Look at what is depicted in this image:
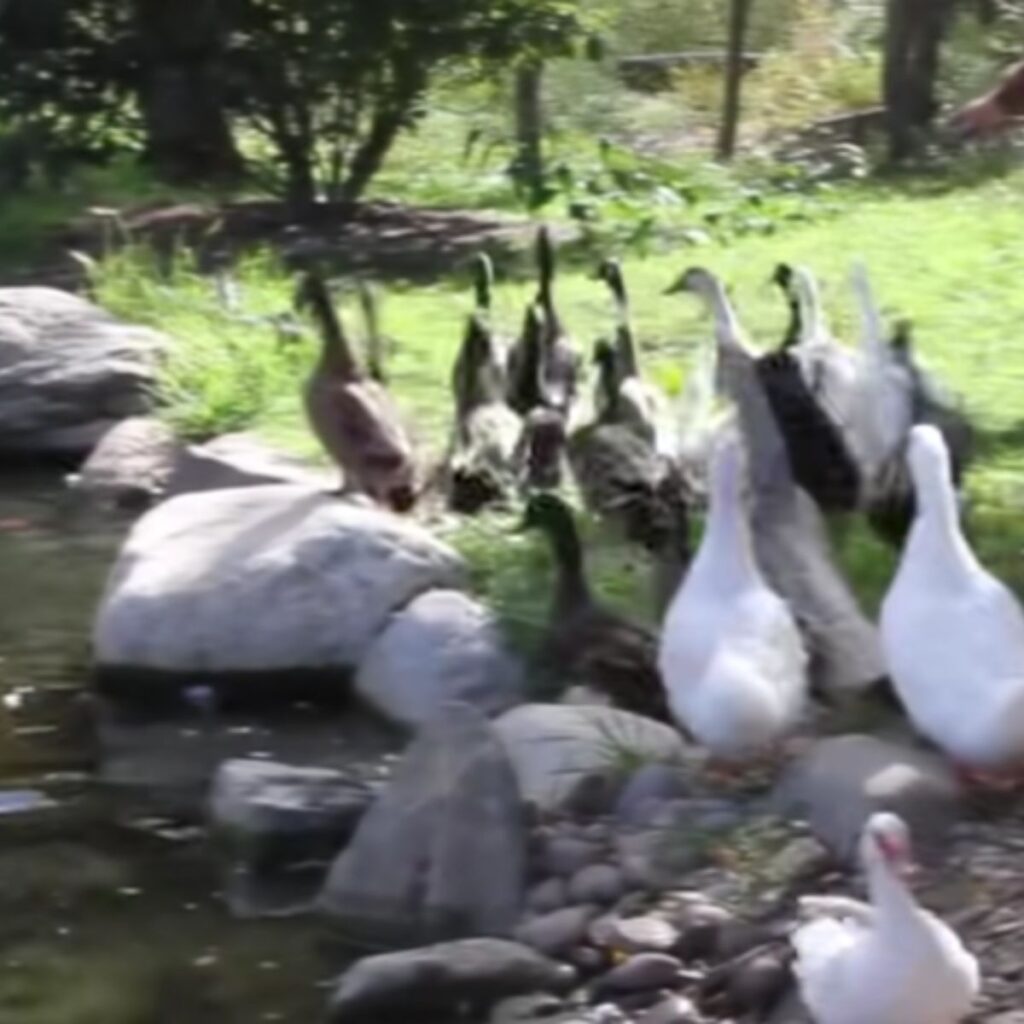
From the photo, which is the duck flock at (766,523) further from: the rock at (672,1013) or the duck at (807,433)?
the rock at (672,1013)

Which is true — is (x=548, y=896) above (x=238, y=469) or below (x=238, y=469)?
above

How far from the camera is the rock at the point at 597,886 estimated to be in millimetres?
6277

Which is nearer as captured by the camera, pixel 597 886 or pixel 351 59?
pixel 597 886

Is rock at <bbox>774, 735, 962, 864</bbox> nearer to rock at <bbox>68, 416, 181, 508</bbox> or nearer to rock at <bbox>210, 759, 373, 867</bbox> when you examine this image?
rock at <bbox>210, 759, 373, 867</bbox>

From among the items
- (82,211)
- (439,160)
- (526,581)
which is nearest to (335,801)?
(526,581)

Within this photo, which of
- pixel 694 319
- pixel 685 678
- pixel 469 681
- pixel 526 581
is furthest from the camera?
pixel 694 319

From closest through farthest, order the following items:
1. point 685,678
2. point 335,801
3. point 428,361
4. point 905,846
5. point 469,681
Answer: point 905,846
point 685,678
point 335,801
point 469,681
point 428,361

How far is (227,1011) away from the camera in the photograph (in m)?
6.03

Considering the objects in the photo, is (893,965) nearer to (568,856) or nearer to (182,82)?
(568,856)

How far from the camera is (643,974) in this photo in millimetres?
5863

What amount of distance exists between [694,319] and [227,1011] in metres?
6.72

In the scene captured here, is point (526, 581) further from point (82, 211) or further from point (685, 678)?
point (82, 211)

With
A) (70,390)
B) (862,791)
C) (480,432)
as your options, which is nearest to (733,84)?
(70,390)

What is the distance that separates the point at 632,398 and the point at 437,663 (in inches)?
53.4
